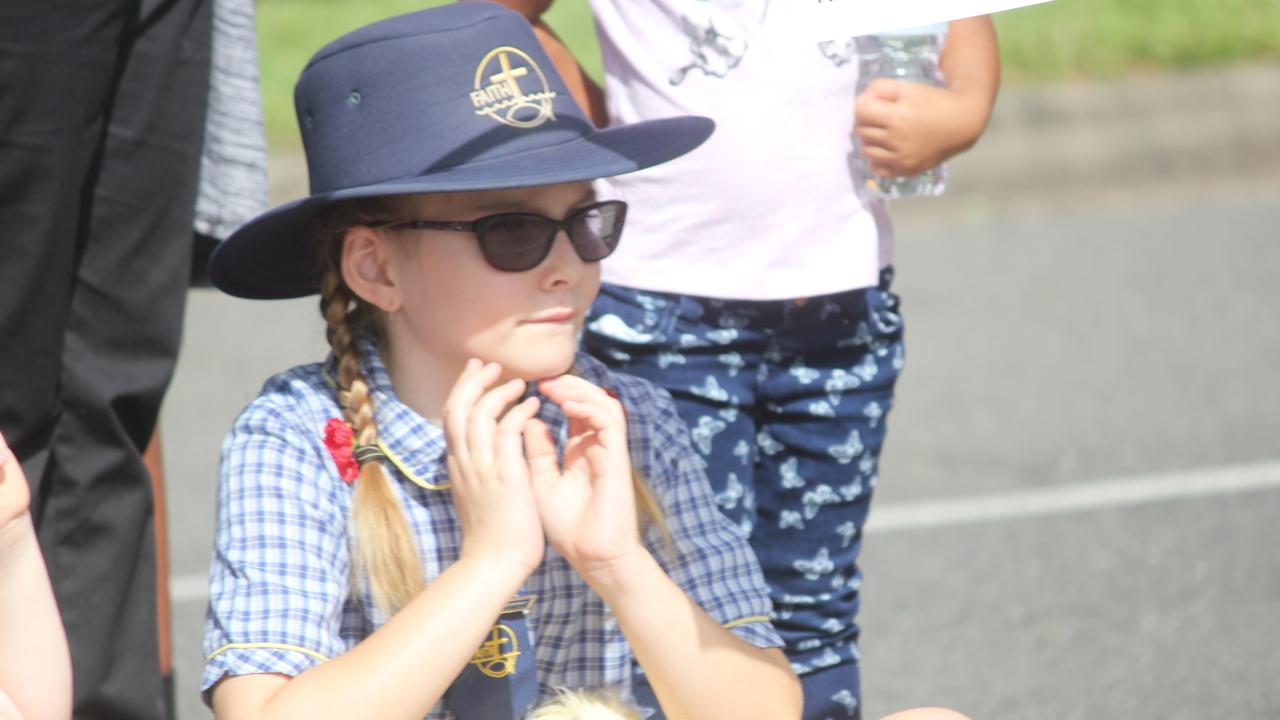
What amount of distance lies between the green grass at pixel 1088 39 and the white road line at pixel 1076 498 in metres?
4.31

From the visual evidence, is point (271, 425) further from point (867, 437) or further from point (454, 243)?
point (867, 437)

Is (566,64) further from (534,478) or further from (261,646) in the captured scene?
(261,646)

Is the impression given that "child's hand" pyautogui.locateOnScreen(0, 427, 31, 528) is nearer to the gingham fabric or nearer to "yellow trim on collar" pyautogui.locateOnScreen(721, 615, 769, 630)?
the gingham fabric

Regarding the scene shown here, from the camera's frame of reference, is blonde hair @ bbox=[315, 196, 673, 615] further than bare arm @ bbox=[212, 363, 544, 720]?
Yes

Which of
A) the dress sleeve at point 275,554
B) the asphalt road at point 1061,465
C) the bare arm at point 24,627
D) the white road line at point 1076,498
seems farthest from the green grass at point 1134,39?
the bare arm at point 24,627

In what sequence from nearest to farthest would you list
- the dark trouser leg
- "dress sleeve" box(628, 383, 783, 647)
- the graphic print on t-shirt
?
"dress sleeve" box(628, 383, 783, 647) → the dark trouser leg → the graphic print on t-shirt

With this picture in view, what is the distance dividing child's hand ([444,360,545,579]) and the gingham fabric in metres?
0.17

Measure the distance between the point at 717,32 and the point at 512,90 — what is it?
0.41 m

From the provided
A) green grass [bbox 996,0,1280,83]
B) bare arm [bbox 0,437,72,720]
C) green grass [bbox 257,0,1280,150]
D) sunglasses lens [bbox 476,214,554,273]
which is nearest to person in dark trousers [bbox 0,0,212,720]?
bare arm [bbox 0,437,72,720]

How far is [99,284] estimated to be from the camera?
7.59ft

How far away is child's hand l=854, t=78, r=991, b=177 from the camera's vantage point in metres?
2.29

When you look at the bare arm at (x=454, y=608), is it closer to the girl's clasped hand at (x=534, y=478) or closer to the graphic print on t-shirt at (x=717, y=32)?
the girl's clasped hand at (x=534, y=478)

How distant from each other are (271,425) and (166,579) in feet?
3.41

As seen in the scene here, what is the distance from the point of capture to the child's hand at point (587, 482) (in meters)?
1.80
